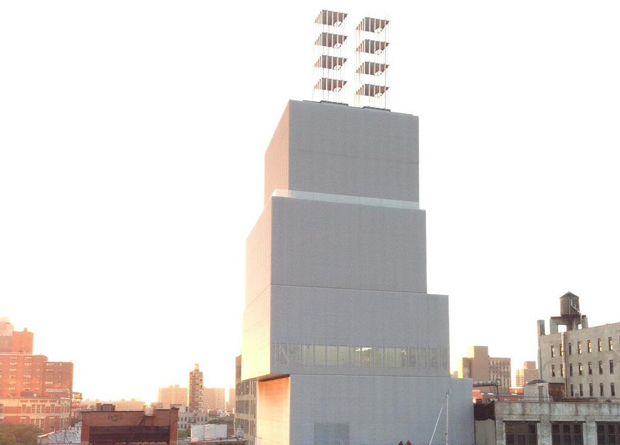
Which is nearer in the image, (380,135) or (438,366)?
(438,366)

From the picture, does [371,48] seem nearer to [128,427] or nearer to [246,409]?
[128,427]

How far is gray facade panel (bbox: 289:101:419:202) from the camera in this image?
244ft

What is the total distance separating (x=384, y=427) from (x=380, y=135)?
95.8 feet

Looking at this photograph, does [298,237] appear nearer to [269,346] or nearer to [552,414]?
[269,346]

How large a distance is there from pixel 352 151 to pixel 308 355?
2137cm

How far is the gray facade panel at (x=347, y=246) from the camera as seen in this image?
234 ft

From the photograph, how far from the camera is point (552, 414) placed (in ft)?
217

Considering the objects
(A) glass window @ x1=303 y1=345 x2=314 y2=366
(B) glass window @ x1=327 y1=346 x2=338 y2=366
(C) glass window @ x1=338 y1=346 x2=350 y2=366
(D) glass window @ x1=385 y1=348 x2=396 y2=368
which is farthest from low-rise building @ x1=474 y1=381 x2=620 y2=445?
(A) glass window @ x1=303 y1=345 x2=314 y2=366

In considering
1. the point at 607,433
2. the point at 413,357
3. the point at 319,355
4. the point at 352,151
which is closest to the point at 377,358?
the point at 413,357

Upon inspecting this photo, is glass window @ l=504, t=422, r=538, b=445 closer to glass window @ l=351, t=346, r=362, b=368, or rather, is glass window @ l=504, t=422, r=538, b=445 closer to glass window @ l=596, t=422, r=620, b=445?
glass window @ l=596, t=422, r=620, b=445

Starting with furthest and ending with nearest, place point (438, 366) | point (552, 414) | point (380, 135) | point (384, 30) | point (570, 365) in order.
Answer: point (570, 365) < point (384, 30) < point (380, 135) < point (438, 366) < point (552, 414)

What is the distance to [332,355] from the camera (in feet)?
228

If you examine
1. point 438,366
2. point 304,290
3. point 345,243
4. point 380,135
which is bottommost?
point 438,366

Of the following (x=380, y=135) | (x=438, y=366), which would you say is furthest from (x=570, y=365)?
(x=380, y=135)
